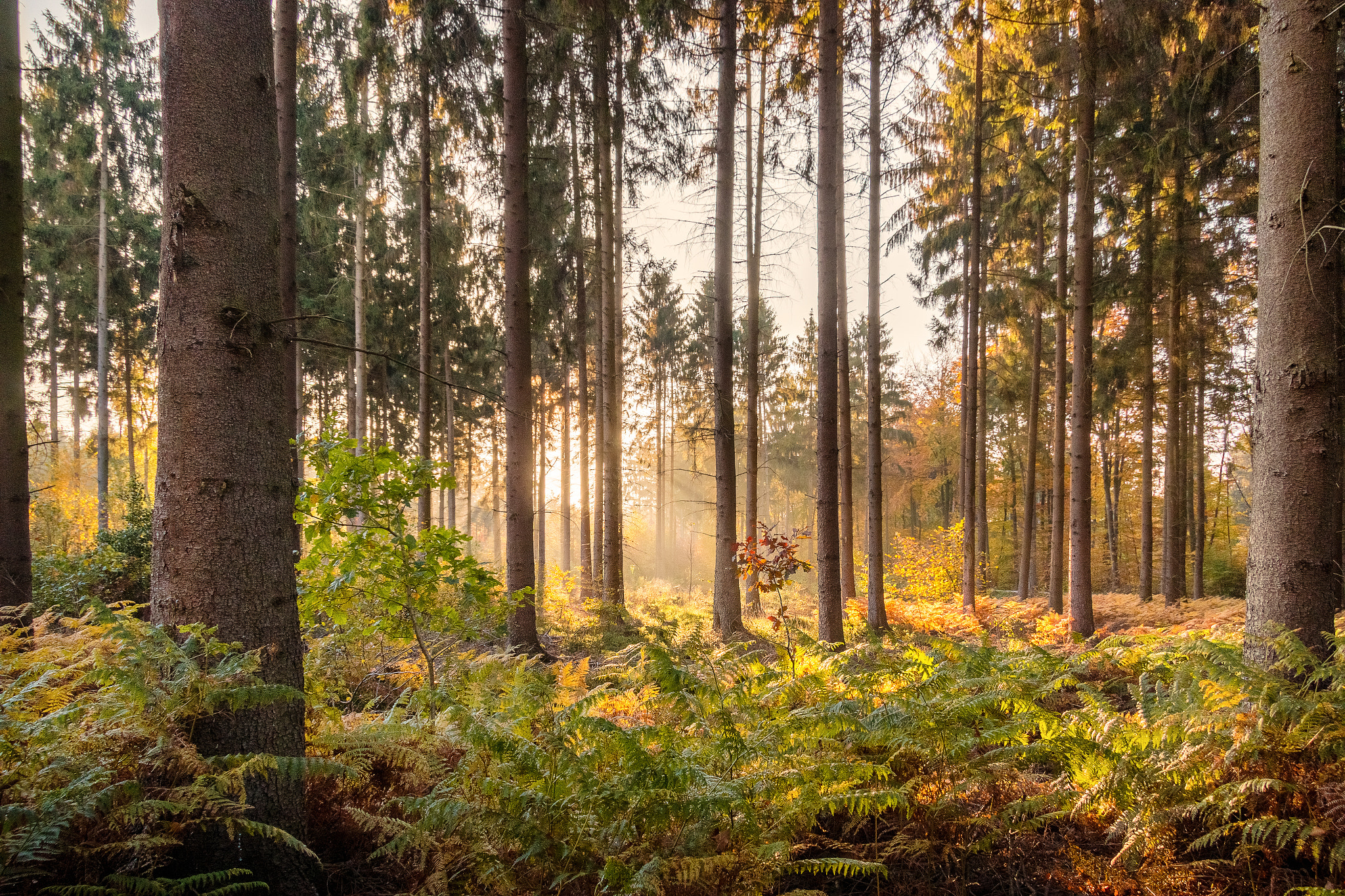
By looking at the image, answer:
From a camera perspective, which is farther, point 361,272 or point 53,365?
point 53,365

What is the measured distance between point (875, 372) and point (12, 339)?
11.1 metres

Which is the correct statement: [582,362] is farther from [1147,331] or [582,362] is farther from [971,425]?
[1147,331]

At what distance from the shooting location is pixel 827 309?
26.1 feet

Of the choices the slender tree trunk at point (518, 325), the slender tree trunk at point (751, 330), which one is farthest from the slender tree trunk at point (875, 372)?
the slender tree trunk at point (518, 325)

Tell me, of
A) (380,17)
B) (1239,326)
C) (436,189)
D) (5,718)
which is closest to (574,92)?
(380,17)

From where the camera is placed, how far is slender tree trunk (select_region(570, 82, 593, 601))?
518 inches

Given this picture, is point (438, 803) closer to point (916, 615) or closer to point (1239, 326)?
point (916, 615)

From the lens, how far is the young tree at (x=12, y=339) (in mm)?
4633

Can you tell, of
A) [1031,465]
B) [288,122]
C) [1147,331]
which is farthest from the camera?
[1031,465]

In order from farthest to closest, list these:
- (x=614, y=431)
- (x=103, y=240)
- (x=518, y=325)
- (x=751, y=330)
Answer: (x=103, y=240) < (x=751, y=330) < (x=614, y=431) < (x=518, y=325)

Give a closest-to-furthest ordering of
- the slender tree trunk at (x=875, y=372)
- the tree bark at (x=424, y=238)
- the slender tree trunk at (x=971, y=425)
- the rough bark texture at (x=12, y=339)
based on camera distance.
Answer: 1. the rough bark texture at (x=12, y=339)
2. the slender tree trunk at (x=875, y=372)
3. the tree bark at (x=424, y=238)
4. the slender tree trunk at (x=971, y=425)

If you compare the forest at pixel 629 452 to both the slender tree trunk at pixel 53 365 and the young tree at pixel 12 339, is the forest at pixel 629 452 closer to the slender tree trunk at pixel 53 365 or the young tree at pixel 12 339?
the young tree at pixel 12 339

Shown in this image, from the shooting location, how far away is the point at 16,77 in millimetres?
4883

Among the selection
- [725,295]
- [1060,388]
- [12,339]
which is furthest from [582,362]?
[1060,388]
